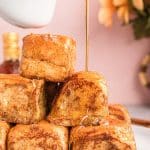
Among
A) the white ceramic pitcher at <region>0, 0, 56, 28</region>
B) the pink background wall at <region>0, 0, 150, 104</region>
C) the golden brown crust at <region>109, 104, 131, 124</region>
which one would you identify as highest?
the pink background wall at <region>0, 0, 150, 104</region>

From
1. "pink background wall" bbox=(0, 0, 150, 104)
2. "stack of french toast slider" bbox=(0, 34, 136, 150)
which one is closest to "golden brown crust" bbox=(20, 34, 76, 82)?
"stack of french toast slider" bbox=(0, 34, 136, 150)

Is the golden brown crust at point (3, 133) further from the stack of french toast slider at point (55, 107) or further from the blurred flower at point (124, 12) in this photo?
the blurred flower at point (124, 12)

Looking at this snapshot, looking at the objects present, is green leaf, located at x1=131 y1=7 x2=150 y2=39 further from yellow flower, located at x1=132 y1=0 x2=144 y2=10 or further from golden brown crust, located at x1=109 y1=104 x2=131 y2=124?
golden brown crust, located at x1=109 y1=104 x2=131 y2=124

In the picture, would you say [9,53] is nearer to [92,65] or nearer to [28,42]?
[28,42]

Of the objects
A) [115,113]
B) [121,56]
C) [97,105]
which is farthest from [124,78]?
[97,105]

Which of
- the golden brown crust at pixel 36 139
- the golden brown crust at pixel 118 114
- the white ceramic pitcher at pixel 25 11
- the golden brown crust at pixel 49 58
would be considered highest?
the white ceramic pitcher at pixel 25 11

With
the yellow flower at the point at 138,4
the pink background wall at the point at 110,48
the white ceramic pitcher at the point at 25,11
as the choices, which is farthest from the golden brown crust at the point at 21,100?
the pink background wall at the point at 110,48

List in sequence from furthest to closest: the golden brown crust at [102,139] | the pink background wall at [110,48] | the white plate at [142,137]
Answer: the pink background wall at [110,48] < the white plate at [142,137] < the golden brown crust at [102,139]
